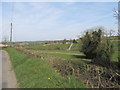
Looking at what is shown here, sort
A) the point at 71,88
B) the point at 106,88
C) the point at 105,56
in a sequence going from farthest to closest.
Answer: the point at 105,56, the point at 71,88, the point at 106,88

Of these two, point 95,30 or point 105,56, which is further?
point 95,30

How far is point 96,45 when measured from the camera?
1830 centimetres

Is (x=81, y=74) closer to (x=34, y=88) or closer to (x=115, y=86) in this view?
(x=115, y=86)

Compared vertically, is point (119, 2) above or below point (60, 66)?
above

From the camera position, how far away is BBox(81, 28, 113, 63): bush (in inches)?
569

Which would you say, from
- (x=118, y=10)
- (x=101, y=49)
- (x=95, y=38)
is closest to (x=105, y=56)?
(x=101, y=49)

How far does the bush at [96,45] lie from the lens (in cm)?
1445

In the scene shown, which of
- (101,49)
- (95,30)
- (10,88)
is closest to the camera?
(10,88)

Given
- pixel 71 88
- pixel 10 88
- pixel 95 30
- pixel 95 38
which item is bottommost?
pixel 10 88

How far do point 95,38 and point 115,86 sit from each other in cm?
1491

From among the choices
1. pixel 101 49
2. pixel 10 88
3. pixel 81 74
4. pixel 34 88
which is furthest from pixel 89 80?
pixel 101 49

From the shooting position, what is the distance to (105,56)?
14.4 meters

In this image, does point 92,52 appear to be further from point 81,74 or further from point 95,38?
point 81,74

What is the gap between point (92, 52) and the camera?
1925 cm
